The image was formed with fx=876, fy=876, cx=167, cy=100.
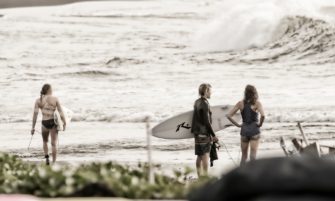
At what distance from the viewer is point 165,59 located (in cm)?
4284

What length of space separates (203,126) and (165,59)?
34.0 metres

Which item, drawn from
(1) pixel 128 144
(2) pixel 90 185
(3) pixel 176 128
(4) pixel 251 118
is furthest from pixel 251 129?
(1) pixel 128 144

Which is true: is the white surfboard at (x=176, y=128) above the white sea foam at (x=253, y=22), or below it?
below

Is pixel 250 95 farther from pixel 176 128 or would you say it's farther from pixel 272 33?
pixel 272 33

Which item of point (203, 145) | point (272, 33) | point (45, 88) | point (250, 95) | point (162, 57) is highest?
point (272, 33)

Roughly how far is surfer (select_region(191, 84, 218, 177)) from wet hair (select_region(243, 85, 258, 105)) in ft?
1.34

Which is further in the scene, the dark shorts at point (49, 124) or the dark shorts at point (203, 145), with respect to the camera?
the dark shorts at point (49, 124)

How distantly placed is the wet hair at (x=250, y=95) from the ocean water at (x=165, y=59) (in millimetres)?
8145

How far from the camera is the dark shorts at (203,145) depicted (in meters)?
9.04

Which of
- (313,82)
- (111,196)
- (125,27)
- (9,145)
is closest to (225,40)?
(125,27)

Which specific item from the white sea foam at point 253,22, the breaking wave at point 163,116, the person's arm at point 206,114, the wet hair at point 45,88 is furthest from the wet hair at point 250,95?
the white sea foam at point 253,22

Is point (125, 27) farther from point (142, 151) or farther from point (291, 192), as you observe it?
point (291, 192)

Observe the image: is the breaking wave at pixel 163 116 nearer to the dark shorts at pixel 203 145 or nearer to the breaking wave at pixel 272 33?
the breaking wave at pixel 272 33

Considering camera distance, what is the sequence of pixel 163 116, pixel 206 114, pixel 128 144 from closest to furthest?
pixel 206 114
pixel 128 144
pixel 163 116
